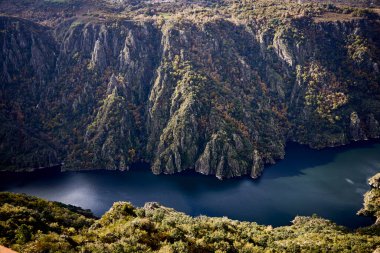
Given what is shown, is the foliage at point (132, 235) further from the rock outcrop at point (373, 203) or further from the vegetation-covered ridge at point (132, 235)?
the rock outcrop at point (373, 203)

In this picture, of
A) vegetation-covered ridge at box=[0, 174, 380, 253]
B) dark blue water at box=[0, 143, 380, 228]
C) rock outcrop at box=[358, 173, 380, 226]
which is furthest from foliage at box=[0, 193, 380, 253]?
dark blue water at box=[0, 143, 380, 228]

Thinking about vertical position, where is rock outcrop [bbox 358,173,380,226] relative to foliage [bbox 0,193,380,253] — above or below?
below

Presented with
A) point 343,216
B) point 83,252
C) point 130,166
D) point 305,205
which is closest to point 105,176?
point 130,166

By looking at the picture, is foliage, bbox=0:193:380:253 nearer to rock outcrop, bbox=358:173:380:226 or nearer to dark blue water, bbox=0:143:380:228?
rock outcrop, bbox=358:173:380:226

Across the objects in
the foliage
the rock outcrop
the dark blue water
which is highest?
the foliage

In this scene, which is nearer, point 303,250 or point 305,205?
point 303,250

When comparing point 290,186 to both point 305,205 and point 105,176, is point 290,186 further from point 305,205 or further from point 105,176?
point 105,176

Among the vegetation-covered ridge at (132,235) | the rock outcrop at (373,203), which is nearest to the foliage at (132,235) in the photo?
the vegetation-covered ridge at (132,235)

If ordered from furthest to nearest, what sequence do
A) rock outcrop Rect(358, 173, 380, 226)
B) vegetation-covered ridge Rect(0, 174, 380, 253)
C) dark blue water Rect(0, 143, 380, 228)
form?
dark blue water Rect(0, 143, 380, 228) → rock outcrop Rect(358, 173, 380, 226) → vegetation-covered ridge Rect(0, 174, 380, 253)
